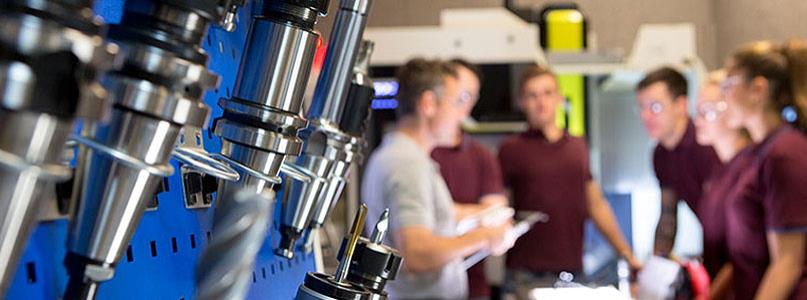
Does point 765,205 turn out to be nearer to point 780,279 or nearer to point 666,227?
point 780,279

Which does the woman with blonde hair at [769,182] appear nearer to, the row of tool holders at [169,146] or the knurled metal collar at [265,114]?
the row of tool holders at [169,146]

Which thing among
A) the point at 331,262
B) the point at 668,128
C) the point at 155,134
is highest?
Answer: the point at 668,128

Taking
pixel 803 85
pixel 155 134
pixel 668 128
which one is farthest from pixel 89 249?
pixel 668 128

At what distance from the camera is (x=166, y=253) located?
0.49m

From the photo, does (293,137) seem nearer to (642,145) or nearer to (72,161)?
(72,161)

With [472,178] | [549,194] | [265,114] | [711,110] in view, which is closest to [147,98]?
[265,114]

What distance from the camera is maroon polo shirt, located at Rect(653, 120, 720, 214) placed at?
3.59 m

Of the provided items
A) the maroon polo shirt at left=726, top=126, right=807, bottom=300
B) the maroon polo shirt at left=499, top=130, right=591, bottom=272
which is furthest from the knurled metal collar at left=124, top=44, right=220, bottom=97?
the maroon polo shirt at left=499, top=130, right=591, bottom=272

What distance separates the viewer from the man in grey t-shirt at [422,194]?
2.21 metres

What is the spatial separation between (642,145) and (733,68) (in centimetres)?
213

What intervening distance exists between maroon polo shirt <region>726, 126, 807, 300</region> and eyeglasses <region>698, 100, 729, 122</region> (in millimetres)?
608

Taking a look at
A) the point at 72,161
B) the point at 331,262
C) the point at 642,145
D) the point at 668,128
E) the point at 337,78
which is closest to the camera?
the point at 72,161

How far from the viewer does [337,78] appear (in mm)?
552

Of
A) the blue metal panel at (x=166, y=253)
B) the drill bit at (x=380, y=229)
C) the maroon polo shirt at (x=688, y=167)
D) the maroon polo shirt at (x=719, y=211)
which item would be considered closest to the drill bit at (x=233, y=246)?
the blue metal panel at (x=166, y=253)
